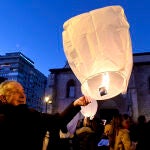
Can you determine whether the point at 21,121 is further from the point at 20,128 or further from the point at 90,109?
the point at 90,109

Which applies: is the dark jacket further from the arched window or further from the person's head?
the arched window

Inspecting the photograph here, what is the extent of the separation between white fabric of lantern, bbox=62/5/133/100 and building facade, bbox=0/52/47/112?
8043 centimetres

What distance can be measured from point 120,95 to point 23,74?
67.0 m

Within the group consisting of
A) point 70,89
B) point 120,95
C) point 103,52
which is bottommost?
point 103,52

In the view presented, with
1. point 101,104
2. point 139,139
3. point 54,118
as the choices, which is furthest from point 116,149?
point 101,104

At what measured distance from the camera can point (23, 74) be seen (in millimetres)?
85938

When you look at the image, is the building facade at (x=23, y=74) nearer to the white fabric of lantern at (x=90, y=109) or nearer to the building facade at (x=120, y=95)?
the building facade at (x=120, y=95)

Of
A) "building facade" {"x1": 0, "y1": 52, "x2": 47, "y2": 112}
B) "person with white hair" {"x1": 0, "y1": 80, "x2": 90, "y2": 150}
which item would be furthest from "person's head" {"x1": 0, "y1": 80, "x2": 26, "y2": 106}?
"building facade" {"x1": 0, "y1": 52, "x2": 47, "y2": 112}

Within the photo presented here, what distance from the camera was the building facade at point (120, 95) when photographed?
22266 millimetres

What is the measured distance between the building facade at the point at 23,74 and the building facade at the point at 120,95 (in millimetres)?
57350

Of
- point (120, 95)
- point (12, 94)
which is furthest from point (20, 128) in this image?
point (120, 95)

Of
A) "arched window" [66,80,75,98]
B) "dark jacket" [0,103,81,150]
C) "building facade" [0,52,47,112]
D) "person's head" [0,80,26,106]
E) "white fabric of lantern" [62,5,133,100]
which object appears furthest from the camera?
"building facade" [0,52,47,112]

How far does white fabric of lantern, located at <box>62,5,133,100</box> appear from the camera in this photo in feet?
6.17

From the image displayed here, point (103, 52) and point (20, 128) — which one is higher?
point (103, 52)
